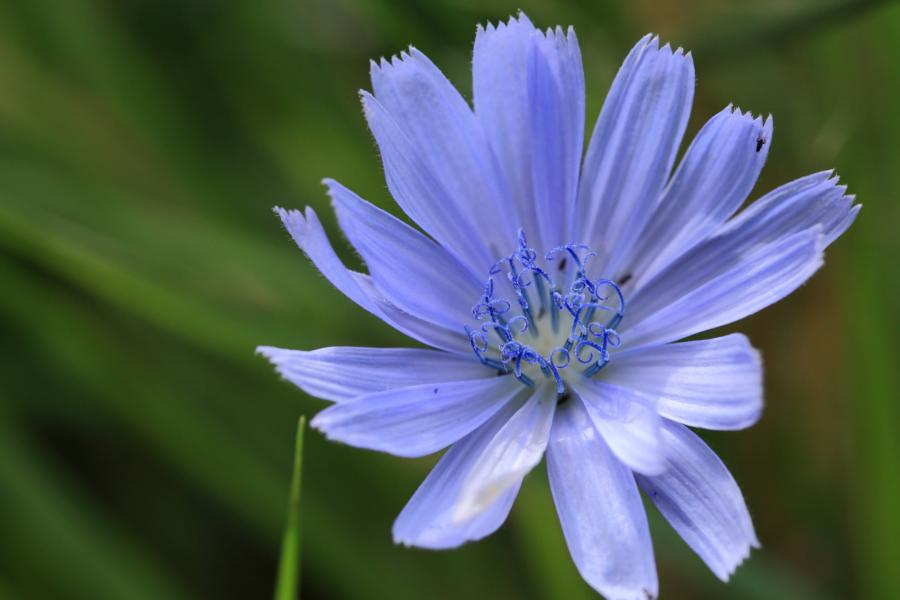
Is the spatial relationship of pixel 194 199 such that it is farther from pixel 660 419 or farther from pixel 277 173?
pixel 660 419

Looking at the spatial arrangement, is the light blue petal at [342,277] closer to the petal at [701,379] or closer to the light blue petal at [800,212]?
the petal at [701,379]

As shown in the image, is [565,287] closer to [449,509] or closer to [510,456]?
[510,456]

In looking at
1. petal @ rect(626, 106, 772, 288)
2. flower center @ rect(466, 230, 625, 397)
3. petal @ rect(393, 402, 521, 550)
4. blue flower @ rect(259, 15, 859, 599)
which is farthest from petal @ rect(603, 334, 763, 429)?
petal @ rect(393, 402, 521, 550)

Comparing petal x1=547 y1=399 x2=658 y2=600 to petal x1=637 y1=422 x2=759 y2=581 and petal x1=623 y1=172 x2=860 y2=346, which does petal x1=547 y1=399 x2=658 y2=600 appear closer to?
petal x1=637 y1=422 x2=759 y2=581

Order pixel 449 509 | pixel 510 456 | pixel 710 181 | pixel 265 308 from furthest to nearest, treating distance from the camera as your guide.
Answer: pixel 265 308 → pixel 710 181 → pixel 510 456 → pixel 449 509

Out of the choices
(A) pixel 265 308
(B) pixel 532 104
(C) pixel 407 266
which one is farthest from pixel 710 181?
(A) pixel 265 308

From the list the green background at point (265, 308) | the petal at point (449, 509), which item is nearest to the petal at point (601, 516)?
the petal at point (449, 509)

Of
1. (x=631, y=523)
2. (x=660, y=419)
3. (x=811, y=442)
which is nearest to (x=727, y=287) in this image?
(x=660, y=419)
